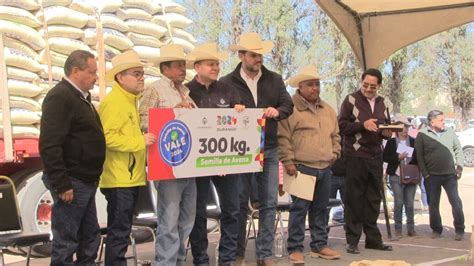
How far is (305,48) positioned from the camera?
2758 centimetres

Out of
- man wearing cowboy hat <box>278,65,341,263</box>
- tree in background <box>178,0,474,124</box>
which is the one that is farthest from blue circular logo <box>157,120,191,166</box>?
tree in background <box>178,0,474,124</box>

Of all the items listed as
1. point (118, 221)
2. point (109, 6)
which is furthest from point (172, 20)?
point (118, 221)

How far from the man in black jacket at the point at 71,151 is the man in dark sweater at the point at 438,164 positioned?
5374 millimetres

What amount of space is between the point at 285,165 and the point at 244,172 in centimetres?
77

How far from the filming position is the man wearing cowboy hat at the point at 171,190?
554cm

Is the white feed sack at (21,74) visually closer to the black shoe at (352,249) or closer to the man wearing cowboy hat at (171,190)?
the man wearing cowboy hat at (171,190)

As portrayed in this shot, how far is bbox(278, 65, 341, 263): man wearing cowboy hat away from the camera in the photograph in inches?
263

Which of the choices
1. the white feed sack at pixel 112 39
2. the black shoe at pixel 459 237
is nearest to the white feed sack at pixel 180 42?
the white feed sack at pixel 112 39

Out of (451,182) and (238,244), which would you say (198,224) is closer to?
(238,244)

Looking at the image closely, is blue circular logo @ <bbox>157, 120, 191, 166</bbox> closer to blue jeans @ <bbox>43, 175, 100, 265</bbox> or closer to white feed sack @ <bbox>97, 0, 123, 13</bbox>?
blue jeans @ <bbox>43, 175, 100, 265</bbox>

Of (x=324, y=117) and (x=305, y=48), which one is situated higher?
(x=305, y=48)

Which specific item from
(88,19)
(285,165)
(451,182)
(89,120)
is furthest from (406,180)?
(89,120)

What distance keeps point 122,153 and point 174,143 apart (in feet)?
1.39

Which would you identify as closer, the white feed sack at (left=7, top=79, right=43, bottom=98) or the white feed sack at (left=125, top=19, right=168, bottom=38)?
the white feed sack at (left=7, top=79, right=43, bottom=98)
